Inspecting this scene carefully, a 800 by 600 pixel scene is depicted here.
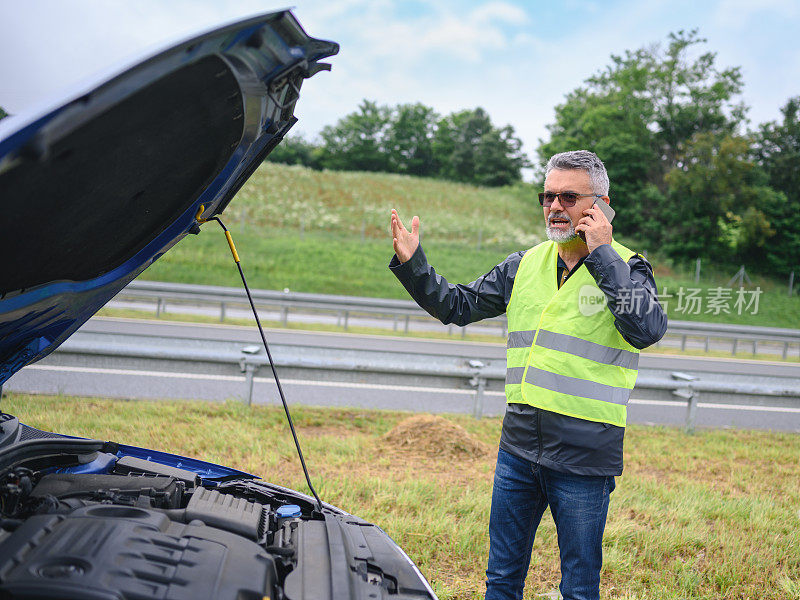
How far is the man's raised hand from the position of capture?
2.55 meters

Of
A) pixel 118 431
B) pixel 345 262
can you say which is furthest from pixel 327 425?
pixel 345 262

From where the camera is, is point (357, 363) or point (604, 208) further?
point (357, 363)

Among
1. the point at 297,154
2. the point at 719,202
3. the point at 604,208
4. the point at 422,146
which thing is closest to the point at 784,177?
the point at 719,202

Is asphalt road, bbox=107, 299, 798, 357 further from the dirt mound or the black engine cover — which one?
the black engine cover

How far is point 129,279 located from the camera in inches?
84.0

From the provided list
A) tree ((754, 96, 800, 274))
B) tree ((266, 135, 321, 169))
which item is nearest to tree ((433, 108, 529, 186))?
tree ((266, 135, 321, 169))

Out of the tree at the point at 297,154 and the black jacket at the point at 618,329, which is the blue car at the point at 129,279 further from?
the tree at the point at 297,154

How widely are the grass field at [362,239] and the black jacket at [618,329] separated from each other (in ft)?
47.2

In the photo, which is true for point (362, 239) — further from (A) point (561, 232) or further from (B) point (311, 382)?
(A) point (561, 232)

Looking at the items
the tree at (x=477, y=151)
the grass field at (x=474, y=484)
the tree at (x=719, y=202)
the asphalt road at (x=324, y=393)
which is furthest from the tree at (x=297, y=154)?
the grass field at (x=474, y=484)

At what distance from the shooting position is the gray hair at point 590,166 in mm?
2346

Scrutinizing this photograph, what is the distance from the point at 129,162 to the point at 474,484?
3437 millimetres

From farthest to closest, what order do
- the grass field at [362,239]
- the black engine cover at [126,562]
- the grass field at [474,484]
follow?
the grass field at [362,239], the grass field at [474,484], the black engine cover at [126,562]

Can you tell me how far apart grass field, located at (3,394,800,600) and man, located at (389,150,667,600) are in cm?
95
